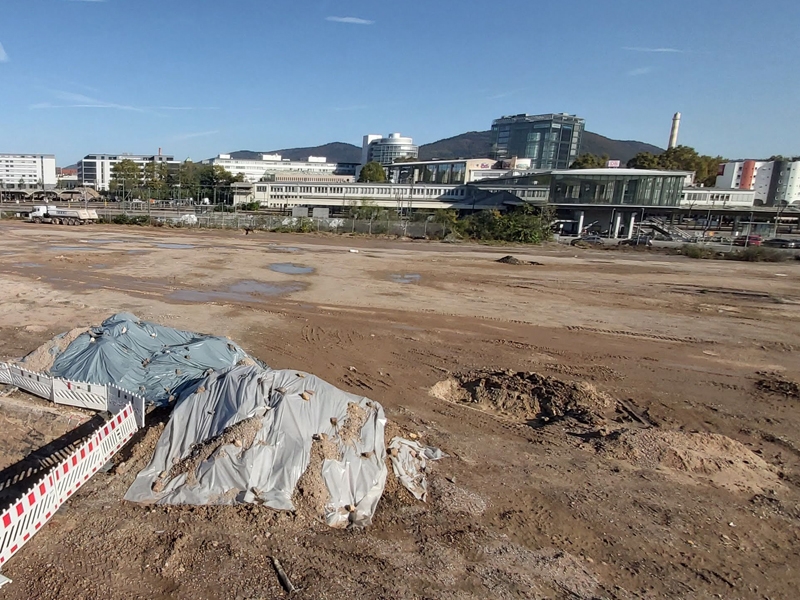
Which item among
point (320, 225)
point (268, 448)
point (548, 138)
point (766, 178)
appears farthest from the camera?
point (548, 138)

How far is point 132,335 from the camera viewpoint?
9422 mm

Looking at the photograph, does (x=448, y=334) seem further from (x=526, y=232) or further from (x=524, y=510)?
(x=526, y=232)

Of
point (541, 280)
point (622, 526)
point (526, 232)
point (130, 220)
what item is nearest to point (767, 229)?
point (526, 232)

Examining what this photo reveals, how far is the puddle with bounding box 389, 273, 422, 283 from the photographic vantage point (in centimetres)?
2341

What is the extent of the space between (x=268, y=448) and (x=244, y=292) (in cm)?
1407

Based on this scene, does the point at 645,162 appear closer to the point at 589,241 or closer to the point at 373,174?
the point at 589,241

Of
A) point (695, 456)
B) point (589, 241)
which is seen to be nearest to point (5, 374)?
point (695, 456)

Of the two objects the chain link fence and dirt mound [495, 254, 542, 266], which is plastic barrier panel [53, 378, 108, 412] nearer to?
dirt mound [495, 254, 542, 266]

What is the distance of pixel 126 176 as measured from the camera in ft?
361

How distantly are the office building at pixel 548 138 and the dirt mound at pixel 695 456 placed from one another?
18994 centimetres

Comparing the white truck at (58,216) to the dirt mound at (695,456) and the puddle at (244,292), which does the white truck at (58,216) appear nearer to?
the puddle at (244,292)

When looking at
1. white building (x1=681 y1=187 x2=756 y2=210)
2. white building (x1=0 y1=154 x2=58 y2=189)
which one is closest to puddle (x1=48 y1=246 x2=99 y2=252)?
white building (x1=681 y1=187 x2=756 y2=210)

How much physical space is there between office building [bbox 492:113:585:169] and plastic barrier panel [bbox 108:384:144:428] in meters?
193

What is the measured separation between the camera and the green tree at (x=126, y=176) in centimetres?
10750
